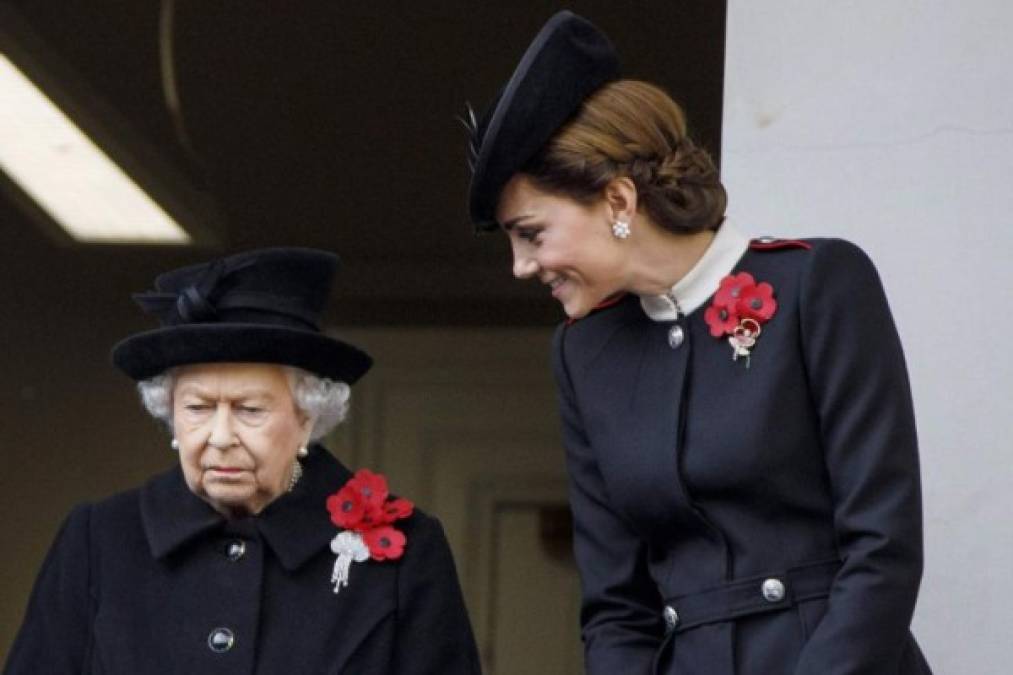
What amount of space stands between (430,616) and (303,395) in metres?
0.44

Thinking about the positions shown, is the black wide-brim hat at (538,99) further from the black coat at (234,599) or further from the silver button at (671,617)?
the black coat at (234,599)

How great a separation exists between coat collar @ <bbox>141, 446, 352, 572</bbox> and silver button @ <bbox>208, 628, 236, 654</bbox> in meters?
0.15

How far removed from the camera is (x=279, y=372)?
4.54m

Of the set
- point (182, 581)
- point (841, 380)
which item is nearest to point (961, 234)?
point (841, 380)

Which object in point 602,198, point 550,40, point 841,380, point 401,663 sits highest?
point 550,40

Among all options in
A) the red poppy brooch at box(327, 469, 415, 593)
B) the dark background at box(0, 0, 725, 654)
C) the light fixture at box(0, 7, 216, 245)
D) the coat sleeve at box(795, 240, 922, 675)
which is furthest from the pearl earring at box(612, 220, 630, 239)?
the light fixture at box(0, 7, 216, 245)

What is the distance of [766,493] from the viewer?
3883mm

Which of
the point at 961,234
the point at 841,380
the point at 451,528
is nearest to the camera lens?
the point at 841,380

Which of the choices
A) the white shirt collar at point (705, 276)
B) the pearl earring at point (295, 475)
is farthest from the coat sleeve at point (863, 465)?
the pearl earring at point (295, 475)

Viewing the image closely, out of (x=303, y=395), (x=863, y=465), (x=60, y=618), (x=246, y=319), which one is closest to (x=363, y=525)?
(x=303, y=395)

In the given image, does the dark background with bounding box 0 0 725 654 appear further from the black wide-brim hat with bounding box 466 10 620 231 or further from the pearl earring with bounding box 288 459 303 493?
the black wide-brim hat with bounding box 466 10 620 231

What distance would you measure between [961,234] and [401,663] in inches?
50.4

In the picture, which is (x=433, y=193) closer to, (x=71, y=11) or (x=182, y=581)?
(x=71, y=11)

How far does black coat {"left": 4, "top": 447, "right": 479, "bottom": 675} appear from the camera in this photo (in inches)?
177
